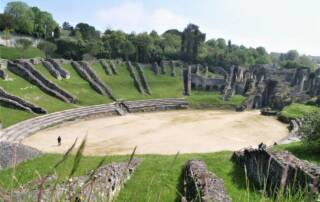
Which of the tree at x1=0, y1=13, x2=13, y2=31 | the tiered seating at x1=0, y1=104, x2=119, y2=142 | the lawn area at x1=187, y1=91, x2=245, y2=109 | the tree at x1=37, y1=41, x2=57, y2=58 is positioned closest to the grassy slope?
the tiered seating at x1=0, y1=104, x2=119, y2=142

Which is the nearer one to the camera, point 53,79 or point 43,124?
point 43,124

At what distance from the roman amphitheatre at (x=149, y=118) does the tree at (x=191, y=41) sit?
0.29 meters

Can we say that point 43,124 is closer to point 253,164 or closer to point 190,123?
point 190,123

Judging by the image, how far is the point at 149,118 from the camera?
189ft

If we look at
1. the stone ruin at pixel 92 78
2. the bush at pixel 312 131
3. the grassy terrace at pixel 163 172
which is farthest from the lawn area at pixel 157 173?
the stone ruin at pixel 92 78

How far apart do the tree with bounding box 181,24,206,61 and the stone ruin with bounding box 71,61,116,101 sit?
41.9m

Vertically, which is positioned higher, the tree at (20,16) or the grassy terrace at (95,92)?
the tree at (20,16)

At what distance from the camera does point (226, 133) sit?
4941 cm

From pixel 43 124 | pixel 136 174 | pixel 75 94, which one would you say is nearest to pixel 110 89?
pixel 75 94

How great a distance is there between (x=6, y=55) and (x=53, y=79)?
65.6 feet

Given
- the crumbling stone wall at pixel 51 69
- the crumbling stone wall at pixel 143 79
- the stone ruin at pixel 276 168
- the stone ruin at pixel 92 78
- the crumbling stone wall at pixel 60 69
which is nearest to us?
the stone ruin at pixel 276 168

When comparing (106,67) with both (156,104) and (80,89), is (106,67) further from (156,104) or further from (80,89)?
(156,104)

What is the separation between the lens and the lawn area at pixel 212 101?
7081 cm

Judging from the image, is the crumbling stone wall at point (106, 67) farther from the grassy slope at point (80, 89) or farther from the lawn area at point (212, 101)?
the lawn area at point (212, 101)
